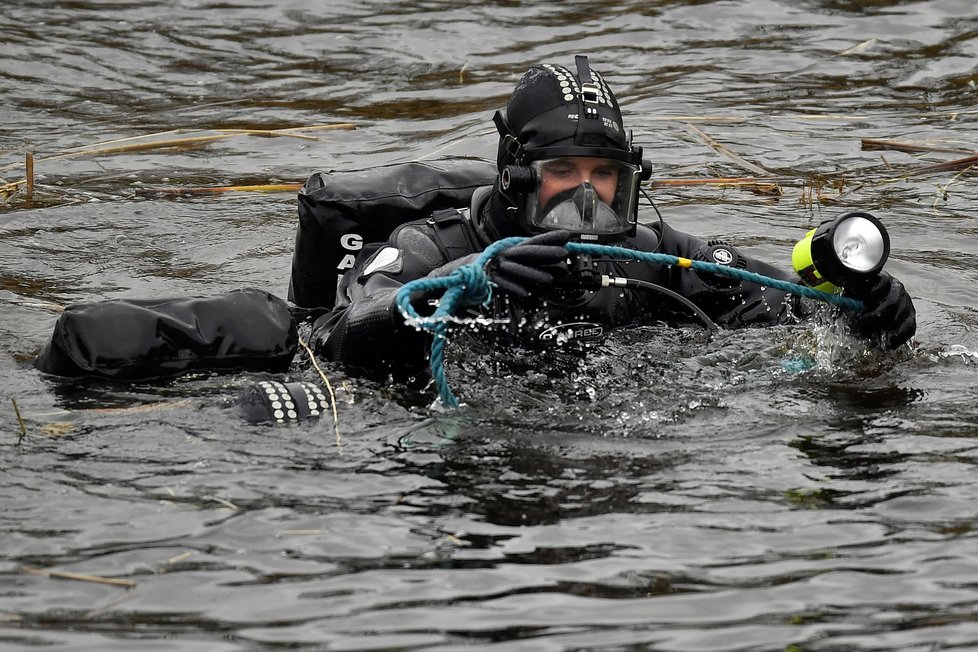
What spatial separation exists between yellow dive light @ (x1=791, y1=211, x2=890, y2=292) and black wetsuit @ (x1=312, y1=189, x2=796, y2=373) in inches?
22.9

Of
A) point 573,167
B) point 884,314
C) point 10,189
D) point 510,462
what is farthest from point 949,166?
point 10,189

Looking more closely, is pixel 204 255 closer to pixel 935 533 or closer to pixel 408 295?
pixel 408 295

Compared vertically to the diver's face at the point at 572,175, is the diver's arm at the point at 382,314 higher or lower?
lower

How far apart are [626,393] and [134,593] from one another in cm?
182

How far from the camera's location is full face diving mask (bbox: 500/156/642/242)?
4.40 meters

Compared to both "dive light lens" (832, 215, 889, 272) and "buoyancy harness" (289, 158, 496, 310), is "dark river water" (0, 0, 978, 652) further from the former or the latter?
"buoyancy harness" (289, 158, 496, 310)

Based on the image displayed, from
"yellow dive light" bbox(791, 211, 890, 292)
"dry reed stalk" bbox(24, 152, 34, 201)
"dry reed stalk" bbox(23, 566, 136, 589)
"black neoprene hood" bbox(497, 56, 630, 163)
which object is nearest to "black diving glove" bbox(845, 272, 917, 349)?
"yellow dive light" bbox(791, 211, 890, 292)

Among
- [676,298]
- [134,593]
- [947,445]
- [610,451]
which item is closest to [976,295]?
[676,298]

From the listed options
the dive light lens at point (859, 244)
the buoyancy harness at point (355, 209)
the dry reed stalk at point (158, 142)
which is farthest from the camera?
the dry reed stalk at point (158, 142)

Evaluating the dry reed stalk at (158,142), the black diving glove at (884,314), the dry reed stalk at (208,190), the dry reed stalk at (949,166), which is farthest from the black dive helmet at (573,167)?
the dry reed stalk at (158,142)

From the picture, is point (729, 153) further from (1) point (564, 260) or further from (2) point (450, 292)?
(2) point (450, 292)

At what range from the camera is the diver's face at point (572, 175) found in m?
4.46

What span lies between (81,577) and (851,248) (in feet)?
7.97

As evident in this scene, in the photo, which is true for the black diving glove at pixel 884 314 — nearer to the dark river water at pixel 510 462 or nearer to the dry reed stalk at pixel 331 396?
the dark river water at pixel 510 462
